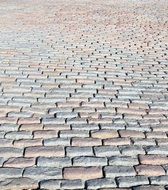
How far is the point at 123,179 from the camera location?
9.83 ft

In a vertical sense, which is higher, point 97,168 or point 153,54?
point 97,168

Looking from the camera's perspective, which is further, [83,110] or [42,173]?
[83,110]

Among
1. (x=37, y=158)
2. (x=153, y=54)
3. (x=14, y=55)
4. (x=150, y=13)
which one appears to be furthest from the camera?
(x=150, y=13)

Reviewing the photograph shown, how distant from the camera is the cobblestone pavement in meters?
3.07

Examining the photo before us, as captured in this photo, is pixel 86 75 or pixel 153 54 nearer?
pixel 86 75

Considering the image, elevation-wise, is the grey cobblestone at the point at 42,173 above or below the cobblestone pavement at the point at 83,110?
above

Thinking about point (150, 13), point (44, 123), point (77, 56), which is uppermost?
point (44, 123)

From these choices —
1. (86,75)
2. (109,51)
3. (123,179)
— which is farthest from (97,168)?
(109,51)

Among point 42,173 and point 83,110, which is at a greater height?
point 42,173

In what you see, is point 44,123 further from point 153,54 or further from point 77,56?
point 153,54

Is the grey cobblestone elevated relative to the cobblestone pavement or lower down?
elevated

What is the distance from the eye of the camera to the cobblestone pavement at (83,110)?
10.1 ft

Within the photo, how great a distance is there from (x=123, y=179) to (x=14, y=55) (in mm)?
4297

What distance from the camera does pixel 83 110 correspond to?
14.2 ft
